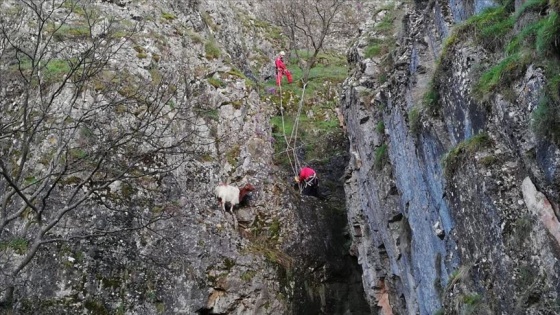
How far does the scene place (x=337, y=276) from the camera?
15.3 meters

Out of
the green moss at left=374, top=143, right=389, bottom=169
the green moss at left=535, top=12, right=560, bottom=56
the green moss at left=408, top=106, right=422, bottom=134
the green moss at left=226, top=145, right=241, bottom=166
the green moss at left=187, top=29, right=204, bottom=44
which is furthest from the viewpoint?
the green moss at left=187, top=29, right=204, bottom=44

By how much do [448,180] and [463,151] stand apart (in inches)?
23.6

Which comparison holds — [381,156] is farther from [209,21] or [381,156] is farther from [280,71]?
[209,21]

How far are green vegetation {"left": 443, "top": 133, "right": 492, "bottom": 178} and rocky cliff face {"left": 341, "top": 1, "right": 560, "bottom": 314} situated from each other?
2 cm

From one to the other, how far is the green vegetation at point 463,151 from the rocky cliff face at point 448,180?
0.02 metres

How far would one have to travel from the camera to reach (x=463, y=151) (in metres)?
7.66

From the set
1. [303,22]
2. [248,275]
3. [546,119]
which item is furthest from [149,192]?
[303,22]

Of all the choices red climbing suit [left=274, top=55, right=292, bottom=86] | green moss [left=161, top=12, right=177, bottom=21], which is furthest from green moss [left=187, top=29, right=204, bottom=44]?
red climbing suit [left=274, top=55, right=292, bottom=86]

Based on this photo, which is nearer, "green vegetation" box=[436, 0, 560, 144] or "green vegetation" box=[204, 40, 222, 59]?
"green vegetation" box=[436, 0, 560, 144]

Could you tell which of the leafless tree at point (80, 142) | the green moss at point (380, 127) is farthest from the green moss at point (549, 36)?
the leafless tree at point (80, 142)

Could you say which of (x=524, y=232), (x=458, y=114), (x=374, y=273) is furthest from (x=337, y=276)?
(x=524, y=232)

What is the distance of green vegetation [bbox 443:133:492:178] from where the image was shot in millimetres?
7289

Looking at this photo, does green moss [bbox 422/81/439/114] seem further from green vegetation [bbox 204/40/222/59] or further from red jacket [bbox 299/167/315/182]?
green vegetation [bbox 204/40/222/59]

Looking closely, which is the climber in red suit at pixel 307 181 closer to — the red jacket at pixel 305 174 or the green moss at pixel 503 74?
the red jacket at pixel 305 174
